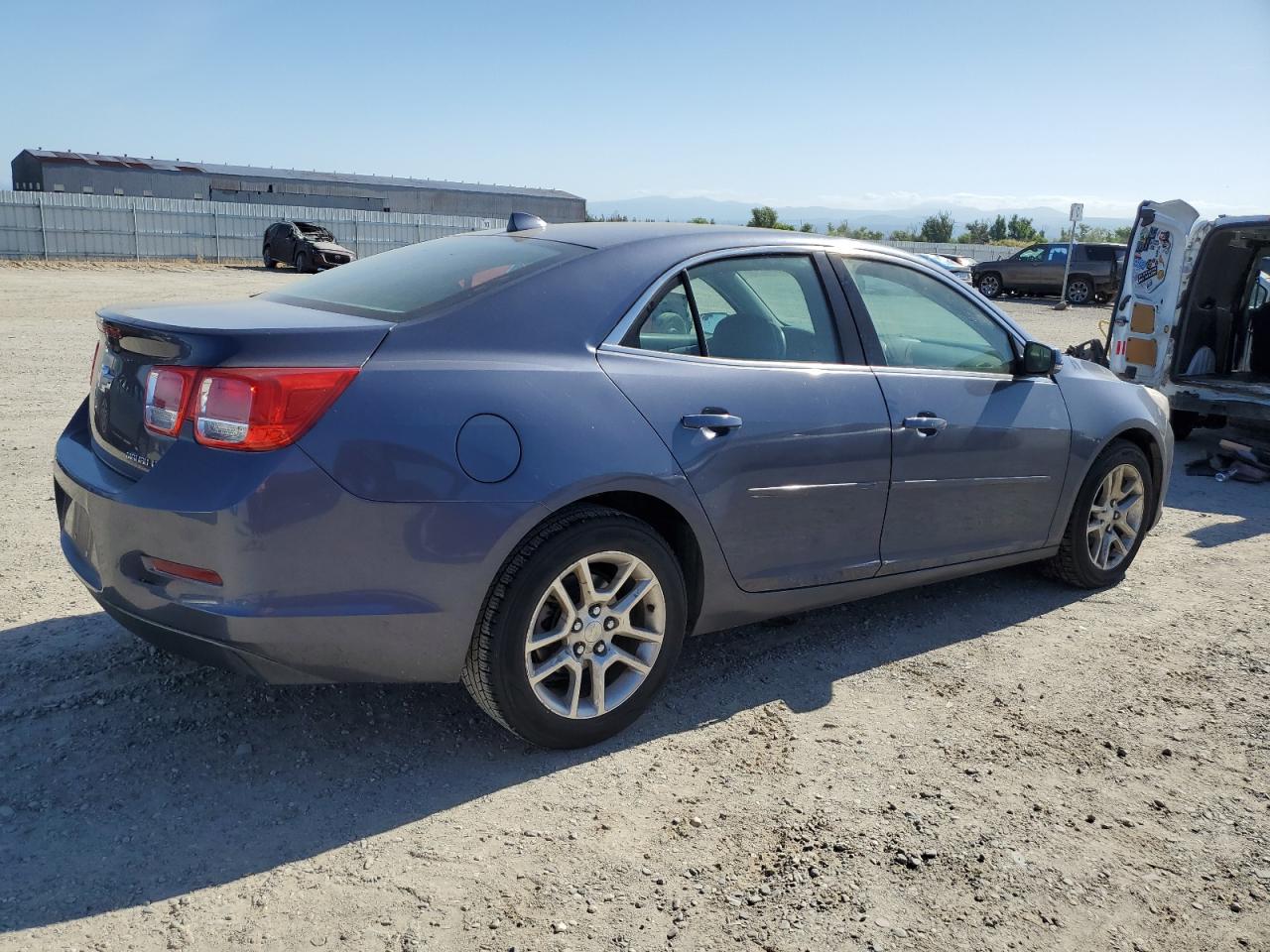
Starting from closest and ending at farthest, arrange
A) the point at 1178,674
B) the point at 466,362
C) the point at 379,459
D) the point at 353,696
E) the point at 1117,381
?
the point at 379,459 → the point at 466,362 → the point at 353,696 → the point at 1178,674 → the point at 1117,381

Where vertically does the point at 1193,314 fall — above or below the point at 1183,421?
above

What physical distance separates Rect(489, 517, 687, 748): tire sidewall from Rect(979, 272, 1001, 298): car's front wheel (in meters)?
30.6

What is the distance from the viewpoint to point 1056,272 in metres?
30.8

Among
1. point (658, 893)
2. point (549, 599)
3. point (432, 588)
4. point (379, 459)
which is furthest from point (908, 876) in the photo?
point (379, 459)

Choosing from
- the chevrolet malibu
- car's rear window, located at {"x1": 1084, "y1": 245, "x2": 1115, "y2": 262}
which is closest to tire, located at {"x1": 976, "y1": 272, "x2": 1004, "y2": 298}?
car's rear window, located at {"x1": 1084, "y1": 245, "x2": 1115, "y2": 262}

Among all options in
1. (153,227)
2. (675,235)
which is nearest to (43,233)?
(153,227)

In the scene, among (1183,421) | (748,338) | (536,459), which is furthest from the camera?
(1183,421)

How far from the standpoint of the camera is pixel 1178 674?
4.28 meters

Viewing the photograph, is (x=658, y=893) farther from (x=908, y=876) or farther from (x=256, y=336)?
(x=256, y=336)

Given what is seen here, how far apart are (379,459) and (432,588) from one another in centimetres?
39

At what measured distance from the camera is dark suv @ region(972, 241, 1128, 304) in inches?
1185

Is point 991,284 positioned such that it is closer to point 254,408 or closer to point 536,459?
point 536,459

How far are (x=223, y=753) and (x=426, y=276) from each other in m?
1.66

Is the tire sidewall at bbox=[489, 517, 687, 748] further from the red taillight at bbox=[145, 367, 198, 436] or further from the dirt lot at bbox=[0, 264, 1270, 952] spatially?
the red taillight at bbox=[145, 367, 198, 436]
